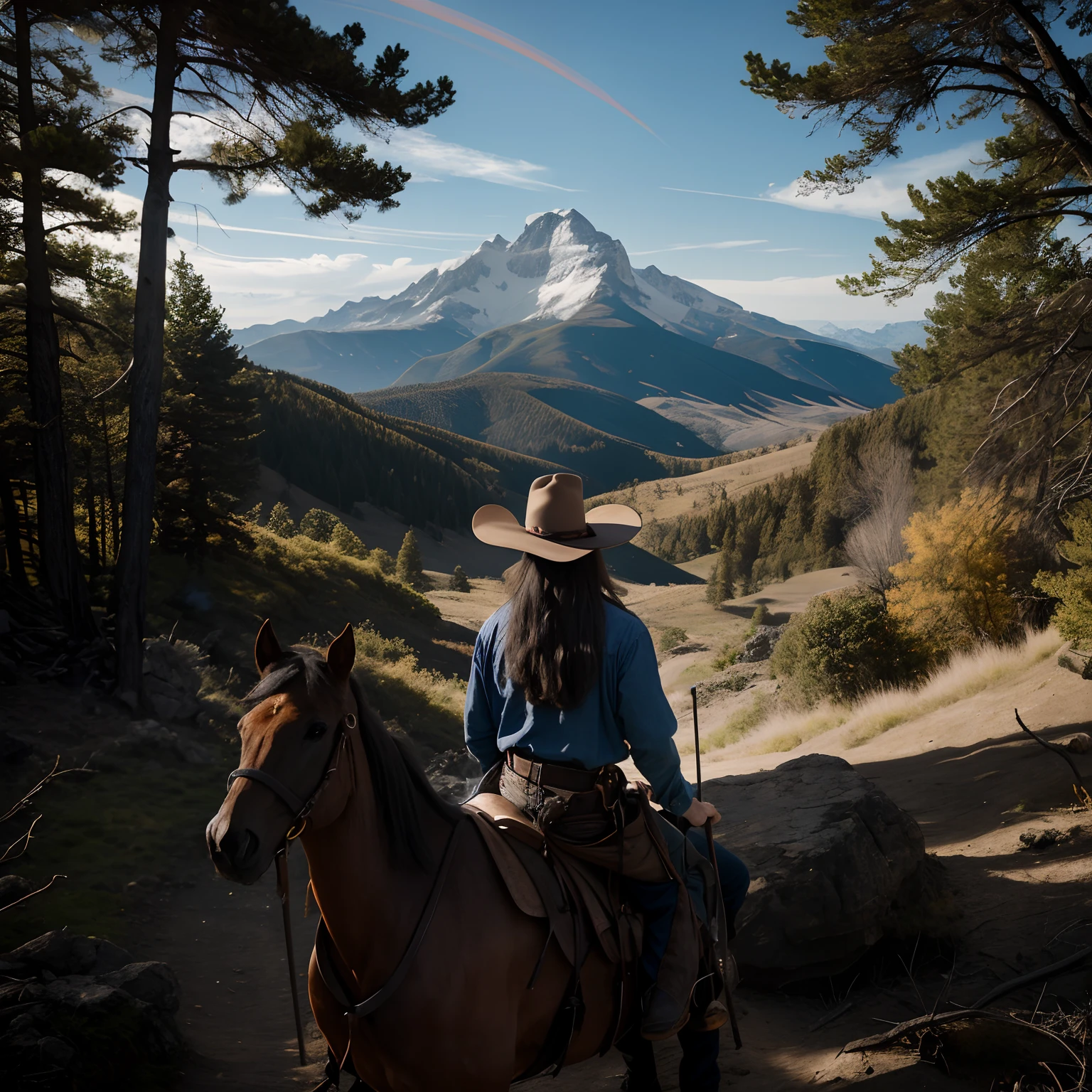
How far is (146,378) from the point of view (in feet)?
35.6

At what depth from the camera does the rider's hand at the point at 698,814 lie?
3.31m

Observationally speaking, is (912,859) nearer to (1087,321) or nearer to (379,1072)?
(379,1072)

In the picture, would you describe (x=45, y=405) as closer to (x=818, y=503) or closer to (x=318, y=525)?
(x=318, y=525)

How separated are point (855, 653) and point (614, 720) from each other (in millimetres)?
15725

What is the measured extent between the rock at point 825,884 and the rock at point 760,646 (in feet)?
78.7

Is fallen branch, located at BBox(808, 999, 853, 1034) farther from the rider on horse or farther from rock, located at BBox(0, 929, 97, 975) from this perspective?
rock, located at BBox(0, 929, 97, 975)

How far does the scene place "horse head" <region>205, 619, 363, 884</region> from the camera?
7.04 feet

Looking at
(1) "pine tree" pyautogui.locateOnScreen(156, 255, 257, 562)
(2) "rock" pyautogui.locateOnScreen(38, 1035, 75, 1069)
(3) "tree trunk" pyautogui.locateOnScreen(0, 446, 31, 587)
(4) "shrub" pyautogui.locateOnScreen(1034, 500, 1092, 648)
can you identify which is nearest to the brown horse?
(2) "rock" pyautogui.locateOnScreen(38, 1035, 75, 1069)

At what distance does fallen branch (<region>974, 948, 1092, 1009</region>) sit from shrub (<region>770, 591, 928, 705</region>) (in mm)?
13153

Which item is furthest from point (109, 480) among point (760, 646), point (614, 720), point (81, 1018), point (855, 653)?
point (760, 646)

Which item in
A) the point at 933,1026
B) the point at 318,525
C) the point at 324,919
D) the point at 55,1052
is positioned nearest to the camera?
the point at 324,919

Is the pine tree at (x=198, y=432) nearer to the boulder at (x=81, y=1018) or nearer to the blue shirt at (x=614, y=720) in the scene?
the boulder at (x=81, y=1018)

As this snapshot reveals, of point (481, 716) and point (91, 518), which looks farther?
point (91, 518)

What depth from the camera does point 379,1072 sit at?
8.57ft
